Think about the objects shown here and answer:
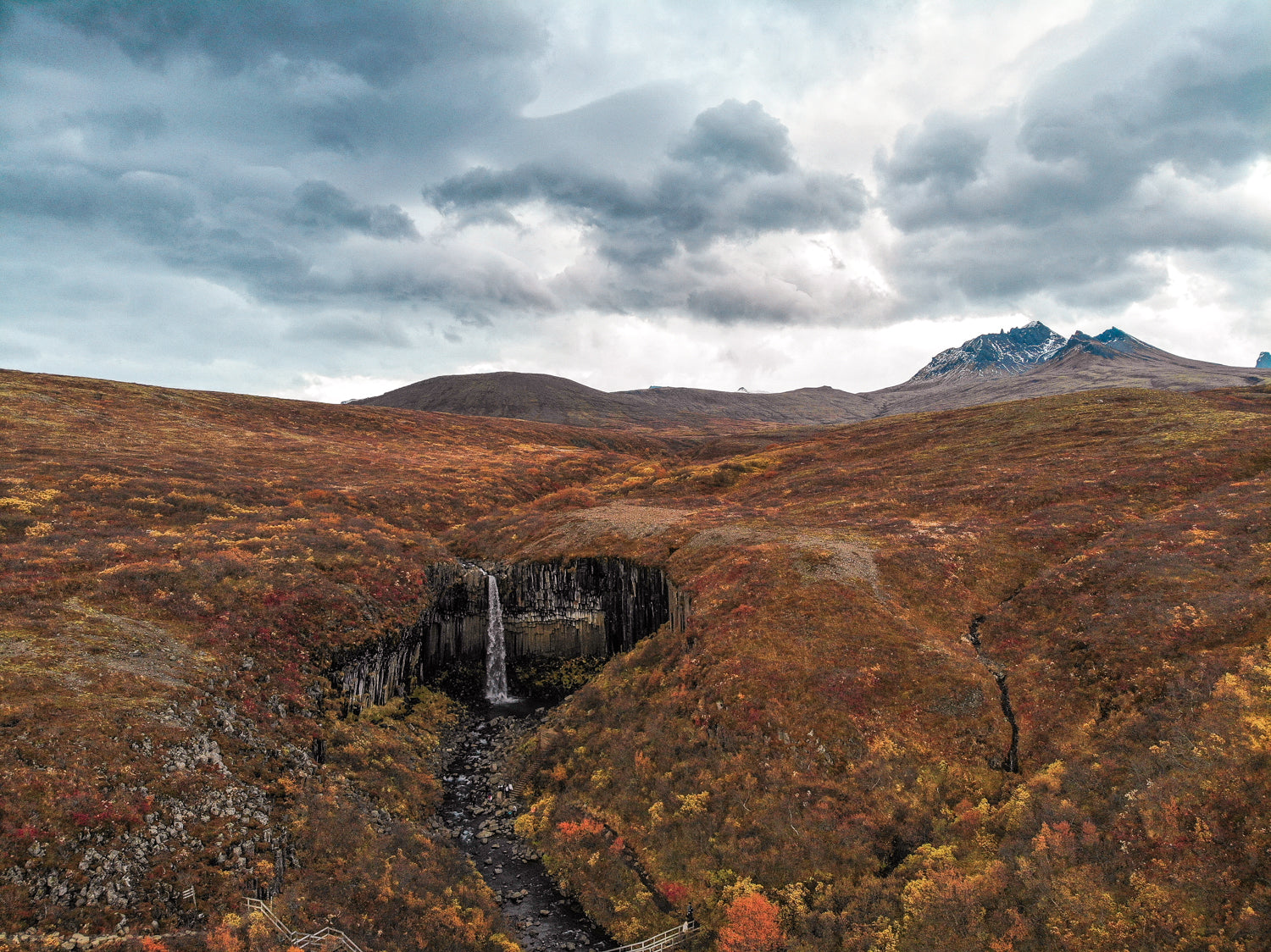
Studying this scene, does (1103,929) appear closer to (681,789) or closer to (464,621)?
(681,789)

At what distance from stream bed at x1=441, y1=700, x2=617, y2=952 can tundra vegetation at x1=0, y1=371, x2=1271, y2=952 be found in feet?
4.01

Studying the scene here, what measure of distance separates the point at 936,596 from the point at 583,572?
29471mm

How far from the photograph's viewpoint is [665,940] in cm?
2398

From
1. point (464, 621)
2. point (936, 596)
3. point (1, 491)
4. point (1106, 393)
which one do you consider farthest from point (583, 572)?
point (1106, 393)

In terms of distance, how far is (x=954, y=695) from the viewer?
2877 centimetres

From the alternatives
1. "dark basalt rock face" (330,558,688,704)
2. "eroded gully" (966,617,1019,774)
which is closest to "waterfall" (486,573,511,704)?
"dark basalt rock face" (330,558,688,704)

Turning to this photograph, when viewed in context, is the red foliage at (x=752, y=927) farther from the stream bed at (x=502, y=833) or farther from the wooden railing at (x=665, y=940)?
the stream bed at (x=502, y=833)

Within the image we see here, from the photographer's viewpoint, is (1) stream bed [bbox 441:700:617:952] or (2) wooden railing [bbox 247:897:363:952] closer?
(2) wooden railing [bbox 247:897:363:952]

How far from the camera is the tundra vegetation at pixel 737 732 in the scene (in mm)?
19266

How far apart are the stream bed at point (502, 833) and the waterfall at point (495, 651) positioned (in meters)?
3.56

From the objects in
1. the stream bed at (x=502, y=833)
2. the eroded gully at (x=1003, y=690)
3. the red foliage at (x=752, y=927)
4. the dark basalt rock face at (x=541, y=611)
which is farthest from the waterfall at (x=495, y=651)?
the eroded gully at (x=1003, y=690)

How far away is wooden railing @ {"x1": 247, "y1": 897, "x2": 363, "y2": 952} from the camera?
20.4 meters

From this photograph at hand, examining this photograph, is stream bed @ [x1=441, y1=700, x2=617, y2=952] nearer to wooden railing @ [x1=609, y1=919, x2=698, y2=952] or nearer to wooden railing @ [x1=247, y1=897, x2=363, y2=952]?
wooden railing @ [x1=609, y1=919, x2=698, y2=952]

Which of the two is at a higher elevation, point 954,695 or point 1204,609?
point 1204,609
